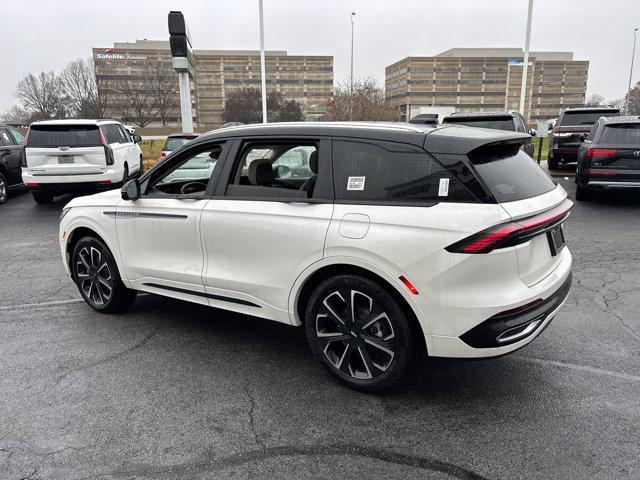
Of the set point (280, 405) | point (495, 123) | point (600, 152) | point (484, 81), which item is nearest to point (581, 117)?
point (600, 152)

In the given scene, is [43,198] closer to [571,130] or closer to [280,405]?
[280,405]

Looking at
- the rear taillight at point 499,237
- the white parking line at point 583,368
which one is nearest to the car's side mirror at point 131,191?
the rear taillight at point 499,237

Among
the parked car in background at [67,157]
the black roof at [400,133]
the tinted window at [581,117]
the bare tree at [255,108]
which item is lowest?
the parked car in background at [67,157]

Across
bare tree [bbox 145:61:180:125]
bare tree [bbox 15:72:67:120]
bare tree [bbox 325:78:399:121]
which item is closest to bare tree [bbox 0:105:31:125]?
bare tree [bbox 15:72:67:120]

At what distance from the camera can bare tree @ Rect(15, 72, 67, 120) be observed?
6806 cm

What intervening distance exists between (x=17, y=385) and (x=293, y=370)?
192 cm

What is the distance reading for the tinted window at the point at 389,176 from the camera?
2.82 meters

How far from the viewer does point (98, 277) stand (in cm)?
463

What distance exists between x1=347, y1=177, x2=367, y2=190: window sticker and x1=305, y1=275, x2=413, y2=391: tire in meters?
0.56

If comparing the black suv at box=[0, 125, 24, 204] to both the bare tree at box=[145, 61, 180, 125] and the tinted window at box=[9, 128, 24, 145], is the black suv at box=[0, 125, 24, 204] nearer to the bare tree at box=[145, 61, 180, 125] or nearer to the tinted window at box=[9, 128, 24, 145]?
the tinted window at box=[9, 128, 24, 145]

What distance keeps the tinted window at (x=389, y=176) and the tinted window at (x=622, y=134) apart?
7860 millimetres

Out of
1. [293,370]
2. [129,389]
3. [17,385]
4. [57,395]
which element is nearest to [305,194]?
[293,370]

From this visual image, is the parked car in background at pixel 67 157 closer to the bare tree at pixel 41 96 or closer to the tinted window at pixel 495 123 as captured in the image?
the tinted window at pixel 495 123

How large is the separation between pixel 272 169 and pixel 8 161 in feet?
36.1
